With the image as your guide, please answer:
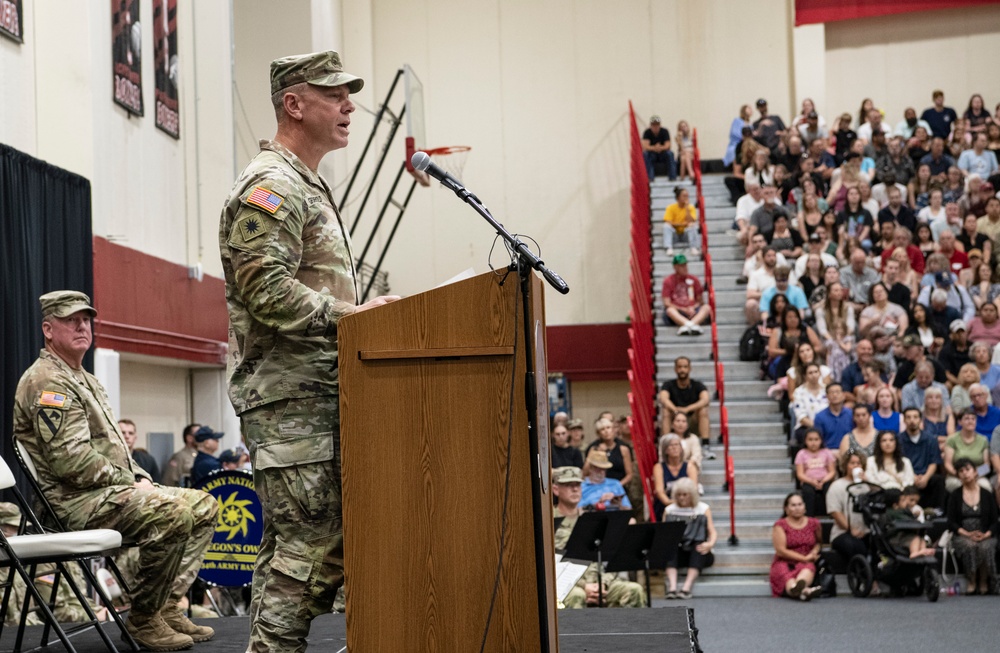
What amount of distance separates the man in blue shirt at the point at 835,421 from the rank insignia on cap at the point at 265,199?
9.78 m

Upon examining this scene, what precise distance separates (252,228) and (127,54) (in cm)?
853

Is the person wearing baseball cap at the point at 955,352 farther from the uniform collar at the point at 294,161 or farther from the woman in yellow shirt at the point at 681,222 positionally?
Answer: the uniform collar at the point at 294,161

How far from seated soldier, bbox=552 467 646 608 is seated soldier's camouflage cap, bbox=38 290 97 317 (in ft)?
11.6

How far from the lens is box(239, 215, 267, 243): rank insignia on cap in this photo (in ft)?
10.8

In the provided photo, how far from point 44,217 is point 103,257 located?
138cm

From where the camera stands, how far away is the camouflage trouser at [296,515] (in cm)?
326

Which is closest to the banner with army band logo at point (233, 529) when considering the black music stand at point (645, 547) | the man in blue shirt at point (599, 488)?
the black music stand at point (645, 547)

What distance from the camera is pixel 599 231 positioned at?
749 inches

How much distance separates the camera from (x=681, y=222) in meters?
16.5

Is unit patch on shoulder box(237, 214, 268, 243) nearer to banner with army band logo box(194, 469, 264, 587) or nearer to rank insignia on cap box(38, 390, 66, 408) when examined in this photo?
rank insignia on cap box(38, 390, 66, 408)

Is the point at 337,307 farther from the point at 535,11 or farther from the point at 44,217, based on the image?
the point at 535,11

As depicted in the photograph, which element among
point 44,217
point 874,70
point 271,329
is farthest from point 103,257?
point 874,70

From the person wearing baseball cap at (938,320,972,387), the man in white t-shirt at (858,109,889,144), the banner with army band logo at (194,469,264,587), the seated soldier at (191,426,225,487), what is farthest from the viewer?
the man in white t-shirt at (858,109,889,144)

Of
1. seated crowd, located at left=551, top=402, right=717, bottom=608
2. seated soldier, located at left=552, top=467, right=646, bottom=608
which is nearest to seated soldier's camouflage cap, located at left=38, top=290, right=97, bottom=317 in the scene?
seated soldier, located at left=552, top=467, right=646, bottom=608
